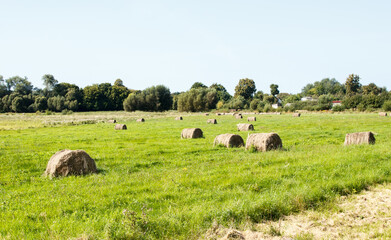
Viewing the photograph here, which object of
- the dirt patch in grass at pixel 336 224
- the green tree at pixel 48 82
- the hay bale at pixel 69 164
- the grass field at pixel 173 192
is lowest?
the dirt patch in grass at pixel 336 224

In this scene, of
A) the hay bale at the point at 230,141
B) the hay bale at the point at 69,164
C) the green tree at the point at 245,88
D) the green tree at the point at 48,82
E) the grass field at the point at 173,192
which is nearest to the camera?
the grass field at the point at 173,192

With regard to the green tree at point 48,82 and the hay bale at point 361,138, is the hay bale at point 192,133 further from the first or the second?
the green tree at point 48,82

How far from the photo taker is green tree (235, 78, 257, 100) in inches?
5920

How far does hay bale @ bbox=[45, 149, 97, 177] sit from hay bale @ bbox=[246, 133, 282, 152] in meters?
8.30

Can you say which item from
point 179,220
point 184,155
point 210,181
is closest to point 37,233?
point 179,220

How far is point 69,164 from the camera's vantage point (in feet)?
32.6

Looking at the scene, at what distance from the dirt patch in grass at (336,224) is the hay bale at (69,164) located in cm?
640

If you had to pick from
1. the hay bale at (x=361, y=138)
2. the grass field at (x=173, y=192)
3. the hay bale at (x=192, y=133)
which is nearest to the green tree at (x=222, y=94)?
the hay bale at (x=192, y=133)

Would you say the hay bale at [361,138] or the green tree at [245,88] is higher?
the green tree at [245,88]

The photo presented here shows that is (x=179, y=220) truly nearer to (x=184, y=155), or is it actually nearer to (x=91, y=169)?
(x=91, y=169)

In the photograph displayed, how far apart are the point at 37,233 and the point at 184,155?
8984 mm

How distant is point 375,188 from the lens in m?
8.48

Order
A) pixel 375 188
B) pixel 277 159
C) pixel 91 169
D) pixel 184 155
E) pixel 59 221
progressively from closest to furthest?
pixel 59 221 → pixel 375 188 → pixel 91 169 → pixel 277 159 → pixel 184 155

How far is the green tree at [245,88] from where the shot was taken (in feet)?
493
